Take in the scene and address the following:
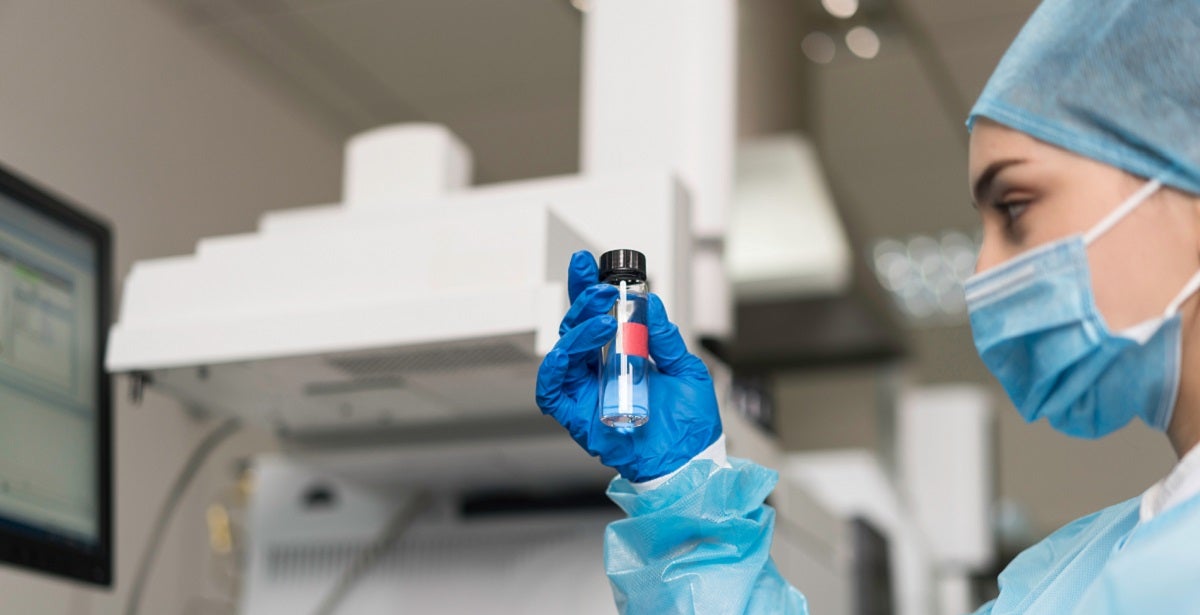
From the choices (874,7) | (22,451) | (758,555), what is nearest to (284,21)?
(874,7)

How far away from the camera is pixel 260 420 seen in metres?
1.37

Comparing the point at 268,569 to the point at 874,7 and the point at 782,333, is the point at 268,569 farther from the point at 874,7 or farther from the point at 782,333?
the point at 874,7

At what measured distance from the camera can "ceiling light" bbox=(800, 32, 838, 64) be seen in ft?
9.47

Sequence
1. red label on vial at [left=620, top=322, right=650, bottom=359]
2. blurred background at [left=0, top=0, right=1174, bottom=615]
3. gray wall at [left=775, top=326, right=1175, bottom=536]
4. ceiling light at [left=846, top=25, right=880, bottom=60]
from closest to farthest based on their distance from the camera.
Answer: red label on vial at [left=620, top=322, right=650, bottom=359] < blurred background at [left=0, top=0, right=1174, bottom=615] < ceiling light at [left=846, top=25, right=880, bottom=60] < gray wall at [left=775, top=326, right=1175, bottom=536]

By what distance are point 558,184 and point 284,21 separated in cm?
136

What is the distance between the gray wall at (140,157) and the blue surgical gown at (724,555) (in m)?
1.00

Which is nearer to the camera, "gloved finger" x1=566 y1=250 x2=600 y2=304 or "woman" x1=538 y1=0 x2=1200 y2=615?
"woman" x1=538 y1=0 x2=1200 y2=615

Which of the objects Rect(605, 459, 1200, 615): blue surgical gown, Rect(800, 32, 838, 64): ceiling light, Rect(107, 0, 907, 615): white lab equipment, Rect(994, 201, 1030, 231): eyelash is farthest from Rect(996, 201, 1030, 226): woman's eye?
Rect(800, 32, 838, 64): ceiling light

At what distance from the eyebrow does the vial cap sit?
0.83 feet

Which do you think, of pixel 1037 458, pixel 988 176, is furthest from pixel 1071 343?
pixel 1037 458

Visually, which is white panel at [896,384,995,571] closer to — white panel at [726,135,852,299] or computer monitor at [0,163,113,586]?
white panel at [726,135,852,299]

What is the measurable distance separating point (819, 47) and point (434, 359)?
79.8 inches

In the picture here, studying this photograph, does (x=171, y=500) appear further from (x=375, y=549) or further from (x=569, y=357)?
(x=569, y=357)

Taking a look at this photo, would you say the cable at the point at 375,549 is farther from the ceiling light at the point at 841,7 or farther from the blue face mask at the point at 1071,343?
the ceiling light at the point at 841,7
